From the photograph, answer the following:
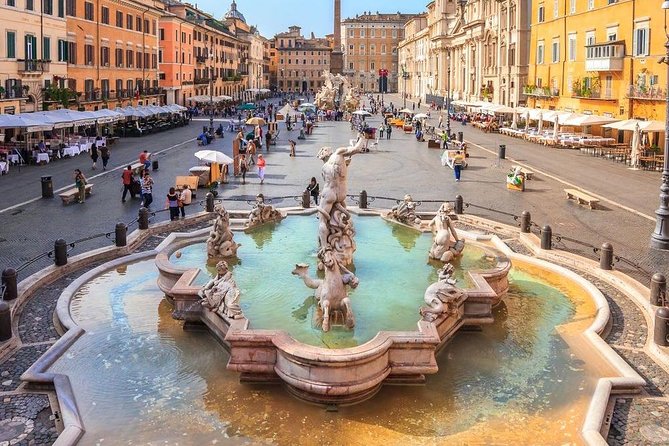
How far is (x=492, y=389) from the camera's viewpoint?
30.8 feet

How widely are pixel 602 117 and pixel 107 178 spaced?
92.3 feet

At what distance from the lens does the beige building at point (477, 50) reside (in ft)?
203

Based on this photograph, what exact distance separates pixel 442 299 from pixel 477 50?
69.2 m

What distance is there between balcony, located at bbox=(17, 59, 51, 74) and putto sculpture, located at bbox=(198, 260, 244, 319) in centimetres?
3205

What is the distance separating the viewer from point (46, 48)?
4141 centimetres

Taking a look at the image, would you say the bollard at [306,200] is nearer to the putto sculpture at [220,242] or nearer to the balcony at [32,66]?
the putto sculpture at [220,242]

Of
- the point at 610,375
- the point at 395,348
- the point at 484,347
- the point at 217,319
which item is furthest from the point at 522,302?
the point at 217,319

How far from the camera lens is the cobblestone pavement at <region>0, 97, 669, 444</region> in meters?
11.4

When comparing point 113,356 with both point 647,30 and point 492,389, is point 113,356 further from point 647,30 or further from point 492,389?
point 647,30

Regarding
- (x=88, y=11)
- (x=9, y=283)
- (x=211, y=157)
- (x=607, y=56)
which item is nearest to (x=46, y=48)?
(x=88, y=11)

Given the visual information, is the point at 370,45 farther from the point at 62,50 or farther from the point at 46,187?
the point at 46,187

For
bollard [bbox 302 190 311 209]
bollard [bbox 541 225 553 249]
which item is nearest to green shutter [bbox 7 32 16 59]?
bollard [bbox 302 190 311 209]

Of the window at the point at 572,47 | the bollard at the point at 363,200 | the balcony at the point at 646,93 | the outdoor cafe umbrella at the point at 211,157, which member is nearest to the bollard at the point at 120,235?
the bollard at the point at 363,200

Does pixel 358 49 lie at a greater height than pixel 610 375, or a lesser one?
greater
